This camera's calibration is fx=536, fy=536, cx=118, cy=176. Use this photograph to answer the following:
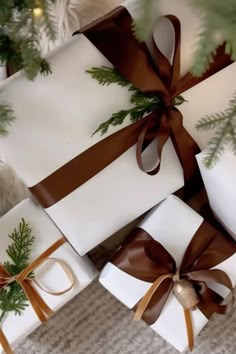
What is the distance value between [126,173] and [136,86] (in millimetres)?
127

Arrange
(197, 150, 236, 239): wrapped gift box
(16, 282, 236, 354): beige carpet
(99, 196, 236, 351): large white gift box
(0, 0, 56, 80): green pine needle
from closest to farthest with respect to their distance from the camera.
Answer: (0, 0, 56, 80): green pine needle < (197, 150, 236, 239): wrapped gift box < (99, 196, 236, 351): large white gift box < (16, 282, 236, 354): beige carpet

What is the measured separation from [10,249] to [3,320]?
0.11 m

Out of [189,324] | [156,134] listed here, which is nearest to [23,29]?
[156,134]

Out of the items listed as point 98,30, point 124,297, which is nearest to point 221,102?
point 98,30

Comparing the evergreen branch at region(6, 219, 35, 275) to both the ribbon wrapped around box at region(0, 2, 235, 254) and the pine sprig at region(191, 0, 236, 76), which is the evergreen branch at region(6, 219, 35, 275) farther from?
the pine sprig at region(191, 0, 236, 76)

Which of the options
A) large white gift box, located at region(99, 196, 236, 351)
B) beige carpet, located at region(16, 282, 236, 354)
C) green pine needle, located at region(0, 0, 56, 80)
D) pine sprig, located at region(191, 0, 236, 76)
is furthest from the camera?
beige carpet, located at region(16, 282, 236, 354)

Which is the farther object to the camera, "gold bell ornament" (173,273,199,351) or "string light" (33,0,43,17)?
"gold bell ornament" (173,273,199,351)

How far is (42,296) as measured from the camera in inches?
32.1

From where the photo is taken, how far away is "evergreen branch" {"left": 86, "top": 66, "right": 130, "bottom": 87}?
76 cm

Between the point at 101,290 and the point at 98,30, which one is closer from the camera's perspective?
the point at 98,30

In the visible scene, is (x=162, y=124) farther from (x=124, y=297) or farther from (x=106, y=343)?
(x=106, y=343)

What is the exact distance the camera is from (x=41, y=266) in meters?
0.82

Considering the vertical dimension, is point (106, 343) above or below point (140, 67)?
below

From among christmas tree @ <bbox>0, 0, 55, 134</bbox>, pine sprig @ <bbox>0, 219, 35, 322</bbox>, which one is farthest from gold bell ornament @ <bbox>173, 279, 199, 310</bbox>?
christmas tree @ <bbox>0, 0, 55, 134</bbox>
